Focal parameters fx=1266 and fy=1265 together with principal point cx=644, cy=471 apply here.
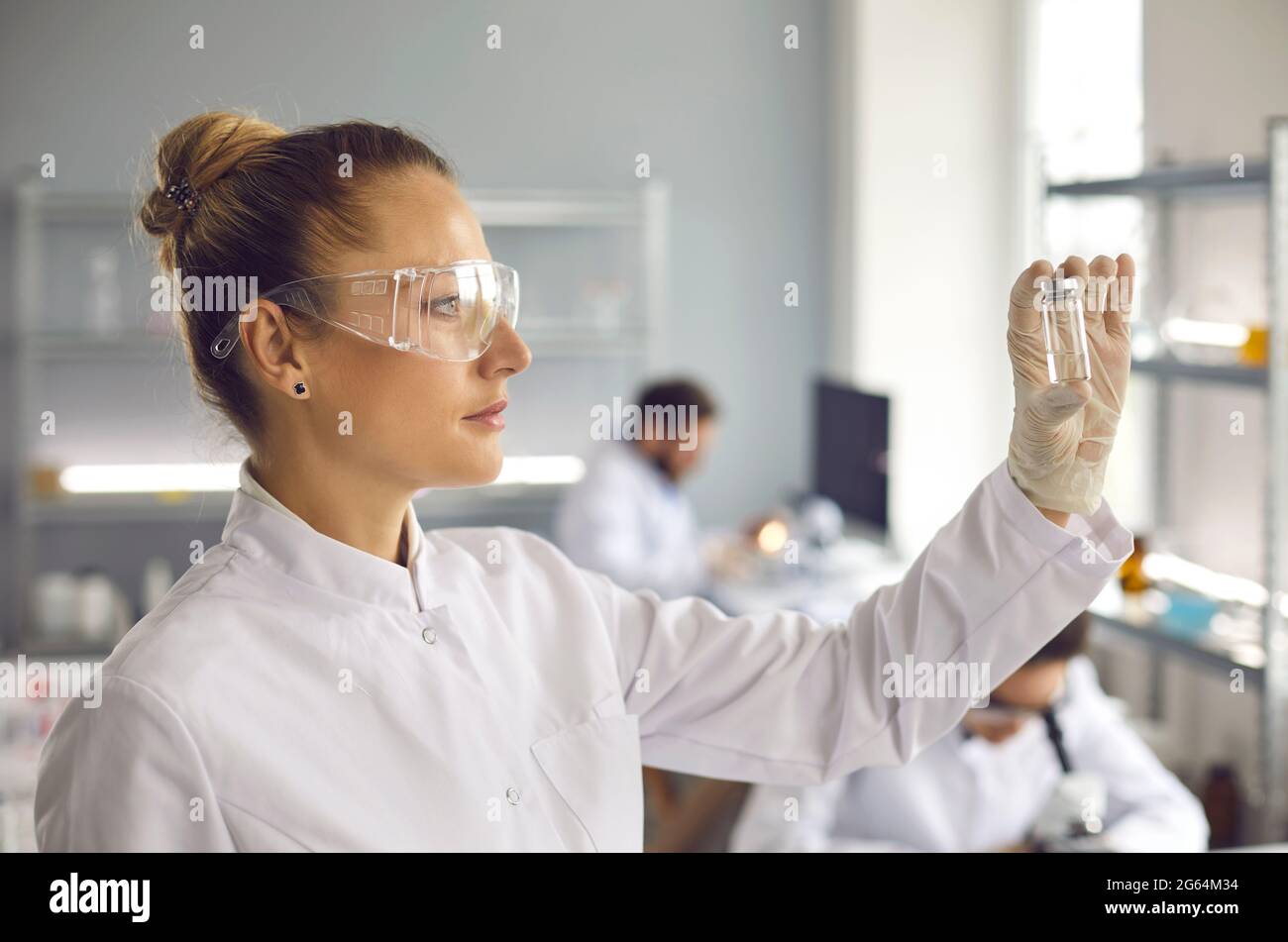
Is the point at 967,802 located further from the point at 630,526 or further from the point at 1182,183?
the point at 630,526

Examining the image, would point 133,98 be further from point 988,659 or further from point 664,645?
point 988,659

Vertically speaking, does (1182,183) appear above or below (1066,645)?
above

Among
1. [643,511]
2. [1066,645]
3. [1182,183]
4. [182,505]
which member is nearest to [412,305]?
[1066,645]

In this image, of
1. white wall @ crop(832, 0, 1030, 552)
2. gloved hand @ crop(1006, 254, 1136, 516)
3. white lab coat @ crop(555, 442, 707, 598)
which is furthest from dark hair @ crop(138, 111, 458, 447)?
white lab coat @ crop(555, 442, 707, 598)

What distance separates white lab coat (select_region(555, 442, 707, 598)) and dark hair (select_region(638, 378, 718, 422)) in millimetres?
227

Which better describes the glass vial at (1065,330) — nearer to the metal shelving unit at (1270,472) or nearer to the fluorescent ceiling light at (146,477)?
the metal shelving unit at (1270,472)

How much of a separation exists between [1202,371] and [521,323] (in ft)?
5.93

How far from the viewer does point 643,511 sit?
318 cm

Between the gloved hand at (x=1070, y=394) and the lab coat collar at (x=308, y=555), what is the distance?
14.8 inches

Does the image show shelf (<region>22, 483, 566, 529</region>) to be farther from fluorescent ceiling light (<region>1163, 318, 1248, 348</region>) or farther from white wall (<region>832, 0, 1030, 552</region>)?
fluorescent ceiling light (<region>1163, 318, 1248, 348</region>)

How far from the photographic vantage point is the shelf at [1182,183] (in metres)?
1.87
